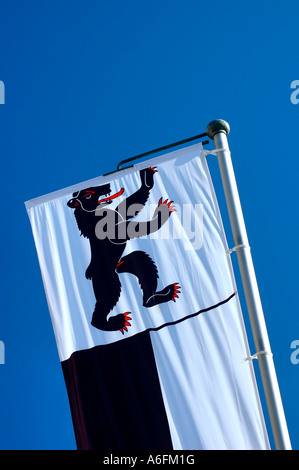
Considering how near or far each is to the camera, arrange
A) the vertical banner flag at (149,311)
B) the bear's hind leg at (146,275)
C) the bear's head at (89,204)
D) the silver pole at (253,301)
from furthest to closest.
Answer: the bear's head at (89,204) → the bear's hind leg at (146,275) → the vertical banner flag at (149,311) → the silver pole at (253,301)

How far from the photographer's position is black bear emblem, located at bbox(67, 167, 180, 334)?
5836 millimetres

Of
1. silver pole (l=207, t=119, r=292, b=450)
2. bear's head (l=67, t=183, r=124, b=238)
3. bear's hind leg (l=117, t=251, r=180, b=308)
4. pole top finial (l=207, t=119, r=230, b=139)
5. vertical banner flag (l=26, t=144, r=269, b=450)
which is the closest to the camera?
silver pole (l=207, t=119, r=292, b=450)

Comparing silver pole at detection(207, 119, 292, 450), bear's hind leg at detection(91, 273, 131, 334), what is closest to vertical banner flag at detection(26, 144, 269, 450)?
bear's hind leg at detection(91, 273, 131, 334)

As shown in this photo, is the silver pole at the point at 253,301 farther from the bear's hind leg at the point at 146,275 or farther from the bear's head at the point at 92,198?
the bear's head at the point at 92,198

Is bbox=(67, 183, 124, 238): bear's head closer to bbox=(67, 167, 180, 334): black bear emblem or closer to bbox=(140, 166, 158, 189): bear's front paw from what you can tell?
bbox=(67, 167, 180, 334): black bear emblem

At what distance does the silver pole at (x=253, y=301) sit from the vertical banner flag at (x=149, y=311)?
0.17m

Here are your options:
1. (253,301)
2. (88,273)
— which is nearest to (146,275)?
(88,273)

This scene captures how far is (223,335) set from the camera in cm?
556

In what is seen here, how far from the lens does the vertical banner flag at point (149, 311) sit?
5391mm

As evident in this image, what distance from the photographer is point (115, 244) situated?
6.03 meters

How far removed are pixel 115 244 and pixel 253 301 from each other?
4.02 ft

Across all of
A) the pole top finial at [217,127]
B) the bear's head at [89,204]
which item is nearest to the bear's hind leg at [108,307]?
the bear's head at [89,204]

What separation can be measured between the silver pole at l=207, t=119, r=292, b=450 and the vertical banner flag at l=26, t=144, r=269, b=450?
0.56 feet
